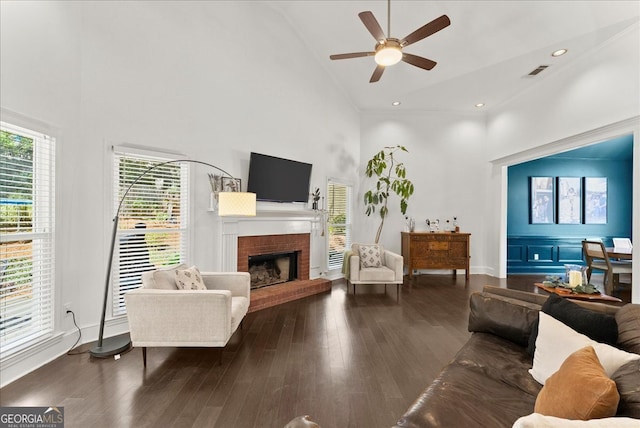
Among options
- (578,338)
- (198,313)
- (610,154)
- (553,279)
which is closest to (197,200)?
(198,313)

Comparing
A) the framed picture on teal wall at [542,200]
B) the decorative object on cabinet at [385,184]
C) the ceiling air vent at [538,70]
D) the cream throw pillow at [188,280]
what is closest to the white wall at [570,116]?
the ceiling air vent at [538,70]

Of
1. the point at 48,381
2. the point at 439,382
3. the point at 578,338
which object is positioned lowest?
the point at 48,381

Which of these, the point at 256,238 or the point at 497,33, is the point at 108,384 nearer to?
the point at 256,238

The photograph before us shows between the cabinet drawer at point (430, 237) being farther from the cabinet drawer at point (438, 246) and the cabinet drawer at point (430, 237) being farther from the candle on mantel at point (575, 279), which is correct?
the candle on mantel at point (575, 279)

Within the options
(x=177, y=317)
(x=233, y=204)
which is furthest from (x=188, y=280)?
(x=233, y=204)

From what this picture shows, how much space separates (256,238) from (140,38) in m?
2.89

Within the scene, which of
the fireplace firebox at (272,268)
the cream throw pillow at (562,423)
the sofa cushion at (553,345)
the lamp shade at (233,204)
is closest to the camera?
the cream throw pillow at (562,423)

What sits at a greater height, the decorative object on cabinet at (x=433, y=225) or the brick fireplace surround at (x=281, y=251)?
the decorative object on cabinet at (x=433, y=225)

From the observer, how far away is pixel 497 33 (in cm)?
426

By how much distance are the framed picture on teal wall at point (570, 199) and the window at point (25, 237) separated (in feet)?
30.0

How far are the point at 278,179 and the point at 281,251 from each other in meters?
1.21

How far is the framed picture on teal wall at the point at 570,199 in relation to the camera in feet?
23.1

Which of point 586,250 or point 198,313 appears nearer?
Answer: point 198,313

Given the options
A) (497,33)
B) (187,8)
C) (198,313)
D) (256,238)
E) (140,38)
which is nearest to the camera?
(198,313)
